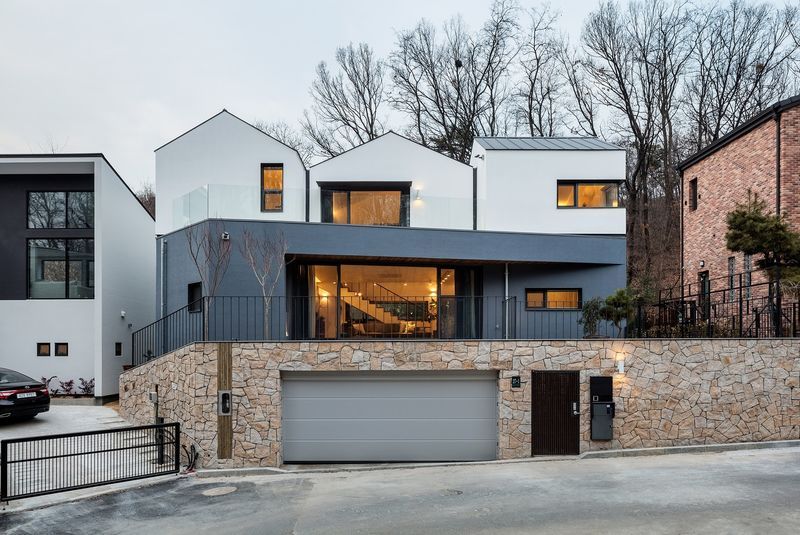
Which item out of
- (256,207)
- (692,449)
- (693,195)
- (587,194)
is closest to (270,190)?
(256,207)

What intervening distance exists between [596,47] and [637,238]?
1053 cm

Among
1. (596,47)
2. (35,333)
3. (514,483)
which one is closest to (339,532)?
(514,483)

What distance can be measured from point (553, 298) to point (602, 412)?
5.08 metres

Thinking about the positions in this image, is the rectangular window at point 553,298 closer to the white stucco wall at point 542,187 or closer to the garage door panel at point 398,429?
the white stucco wall at point 542,187

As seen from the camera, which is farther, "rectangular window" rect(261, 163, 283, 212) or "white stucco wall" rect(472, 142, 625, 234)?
"white stucco wall" rect(472, 142, 625, 234)

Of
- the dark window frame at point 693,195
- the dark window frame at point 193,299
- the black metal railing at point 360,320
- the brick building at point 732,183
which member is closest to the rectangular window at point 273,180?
the black metal railing at point 360,320

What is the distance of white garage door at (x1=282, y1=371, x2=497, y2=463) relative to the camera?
12008 millimetres

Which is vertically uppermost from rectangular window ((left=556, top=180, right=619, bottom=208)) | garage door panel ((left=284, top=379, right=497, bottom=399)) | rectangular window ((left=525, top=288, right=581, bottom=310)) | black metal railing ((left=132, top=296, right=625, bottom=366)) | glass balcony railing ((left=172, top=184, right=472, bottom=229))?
rectangular window ((left=556, top=180, right=619, bottom=208))

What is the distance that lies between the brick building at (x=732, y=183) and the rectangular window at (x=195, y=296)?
46.9 feet

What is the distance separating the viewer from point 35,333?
57.8ft

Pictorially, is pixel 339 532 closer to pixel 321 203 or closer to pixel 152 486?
pixel 152 486

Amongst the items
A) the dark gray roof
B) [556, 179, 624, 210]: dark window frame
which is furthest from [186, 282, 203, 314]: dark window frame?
[556, 179, 624, 210]: dark window frame

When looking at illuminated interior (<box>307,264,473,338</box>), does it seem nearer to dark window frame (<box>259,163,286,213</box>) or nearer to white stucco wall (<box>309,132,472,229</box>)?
dark window frame (<box>259,163,286,213</box>)

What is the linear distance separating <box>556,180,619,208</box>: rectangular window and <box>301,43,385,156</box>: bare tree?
54.1ft
